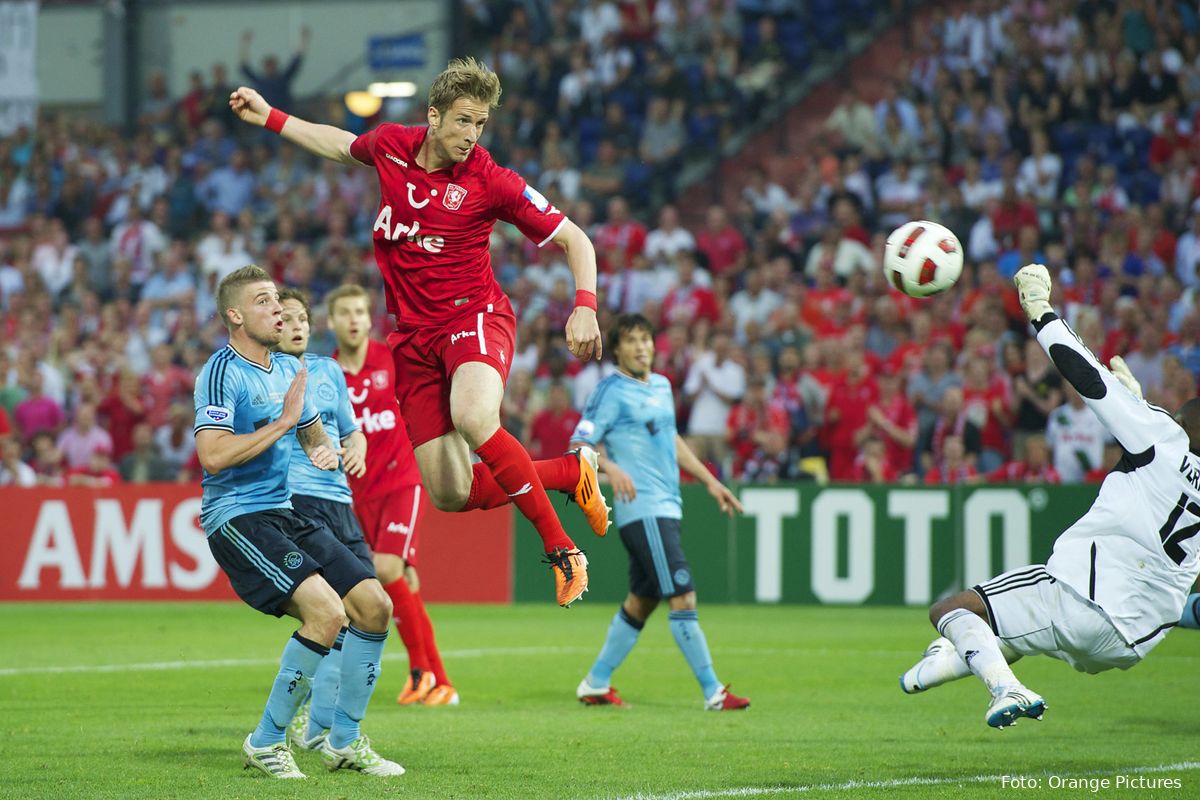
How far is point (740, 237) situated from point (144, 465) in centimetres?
818

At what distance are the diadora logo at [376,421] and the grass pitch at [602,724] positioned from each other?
5.81 ft

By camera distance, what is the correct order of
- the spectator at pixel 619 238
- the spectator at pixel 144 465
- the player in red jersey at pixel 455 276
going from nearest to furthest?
1. the player in red jersey at pixel 455 276
2. the spectator at pixel 144 465
3. the spectator at pixel 619 238

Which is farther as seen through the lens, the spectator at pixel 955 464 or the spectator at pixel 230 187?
the spectator at pixel 230 187

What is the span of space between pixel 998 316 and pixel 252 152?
43.1ft

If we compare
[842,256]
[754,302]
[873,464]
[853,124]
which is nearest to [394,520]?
[873,464]

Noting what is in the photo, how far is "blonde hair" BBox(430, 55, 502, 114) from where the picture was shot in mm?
7438

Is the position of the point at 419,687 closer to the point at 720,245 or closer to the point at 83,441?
the point at 83,441

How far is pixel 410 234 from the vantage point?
25.3ft

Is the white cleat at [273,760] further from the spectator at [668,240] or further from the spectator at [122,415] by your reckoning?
the spectator at [668,240]

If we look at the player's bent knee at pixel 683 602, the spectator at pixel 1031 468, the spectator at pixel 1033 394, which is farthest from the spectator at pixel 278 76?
the player's bent knee at pixel 683 602

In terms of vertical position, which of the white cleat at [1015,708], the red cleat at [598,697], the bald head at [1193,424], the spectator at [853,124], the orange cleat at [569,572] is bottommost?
the red cleat at [598,697]

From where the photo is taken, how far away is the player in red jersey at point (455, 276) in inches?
295

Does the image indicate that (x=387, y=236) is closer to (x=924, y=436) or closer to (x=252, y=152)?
(x=924, y=436)

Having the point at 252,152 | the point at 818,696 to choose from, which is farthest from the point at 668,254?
the point at 818,696
